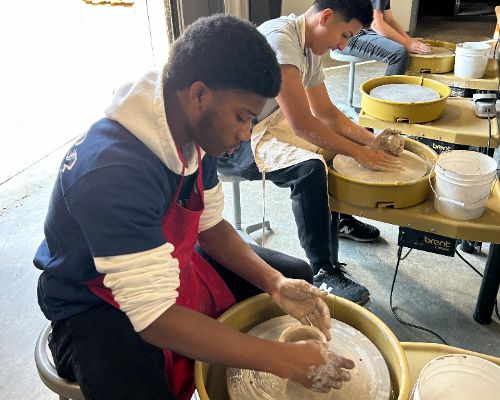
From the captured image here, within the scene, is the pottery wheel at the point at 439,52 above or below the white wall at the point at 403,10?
above

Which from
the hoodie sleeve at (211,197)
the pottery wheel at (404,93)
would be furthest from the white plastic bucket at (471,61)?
the hoodie sleeve at (211,197)

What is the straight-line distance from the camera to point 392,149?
1684 millimetres

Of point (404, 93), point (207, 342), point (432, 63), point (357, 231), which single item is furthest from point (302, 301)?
point (432, 63)

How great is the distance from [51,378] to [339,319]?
644mm

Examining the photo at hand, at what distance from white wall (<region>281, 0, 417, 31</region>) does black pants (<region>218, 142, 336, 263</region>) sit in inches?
140

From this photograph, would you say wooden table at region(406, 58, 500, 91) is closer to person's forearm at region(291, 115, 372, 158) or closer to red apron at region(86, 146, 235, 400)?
person's forearm at region(291, 115, 372, 158)

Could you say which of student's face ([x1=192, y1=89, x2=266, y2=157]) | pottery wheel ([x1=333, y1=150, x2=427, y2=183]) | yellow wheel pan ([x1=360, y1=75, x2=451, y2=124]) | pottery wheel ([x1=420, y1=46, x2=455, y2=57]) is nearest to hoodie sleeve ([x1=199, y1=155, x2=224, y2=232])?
student's face ([x1=192, y1=89, x2=266, y2=157])

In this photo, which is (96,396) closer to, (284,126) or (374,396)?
(374,396)

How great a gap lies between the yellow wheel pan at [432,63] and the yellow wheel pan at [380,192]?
120cm

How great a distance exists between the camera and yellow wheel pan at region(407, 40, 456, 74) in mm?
2430

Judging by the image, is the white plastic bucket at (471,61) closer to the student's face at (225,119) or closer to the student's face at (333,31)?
the student's face at (333,31)

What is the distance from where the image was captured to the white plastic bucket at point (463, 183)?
4.44 ft

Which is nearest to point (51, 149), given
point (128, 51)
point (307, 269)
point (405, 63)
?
point (128, 51)

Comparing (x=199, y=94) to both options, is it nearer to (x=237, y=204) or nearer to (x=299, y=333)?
(x=299, y=333)
